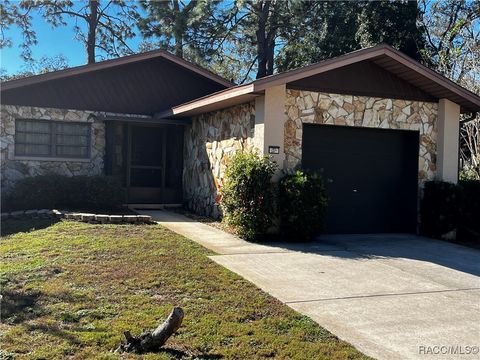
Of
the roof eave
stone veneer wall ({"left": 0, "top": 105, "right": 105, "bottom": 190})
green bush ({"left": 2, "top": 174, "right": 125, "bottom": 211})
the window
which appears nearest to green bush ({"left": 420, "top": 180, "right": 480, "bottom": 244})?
green bush ({"left": 2, "top": 174, "right": 125, "bottom": 211})

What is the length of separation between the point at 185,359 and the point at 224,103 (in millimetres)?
8421

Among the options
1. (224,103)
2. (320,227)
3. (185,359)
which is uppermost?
(224,103)

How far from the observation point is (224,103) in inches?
472

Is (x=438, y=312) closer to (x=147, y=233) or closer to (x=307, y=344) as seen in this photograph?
(x=307, y=344)

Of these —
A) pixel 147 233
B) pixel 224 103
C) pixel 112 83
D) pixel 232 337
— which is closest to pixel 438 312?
pixel 232 337

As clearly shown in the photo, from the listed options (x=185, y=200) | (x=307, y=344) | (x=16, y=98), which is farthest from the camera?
(x=185, y=200)

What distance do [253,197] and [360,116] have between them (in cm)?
332

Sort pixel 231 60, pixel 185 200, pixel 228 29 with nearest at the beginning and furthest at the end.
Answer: pixel 185 200 → pixel 228 29 → pixel 231 60

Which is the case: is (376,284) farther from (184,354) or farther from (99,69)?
(99,69)

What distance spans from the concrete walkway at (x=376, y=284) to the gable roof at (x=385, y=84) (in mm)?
3095

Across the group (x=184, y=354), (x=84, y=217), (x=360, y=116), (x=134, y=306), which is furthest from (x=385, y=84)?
(x=184, y=354)

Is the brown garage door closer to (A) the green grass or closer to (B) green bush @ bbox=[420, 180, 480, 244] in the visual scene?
(B) green bush @ bbox=[420, 180, 480, 244]

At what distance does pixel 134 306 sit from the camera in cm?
561

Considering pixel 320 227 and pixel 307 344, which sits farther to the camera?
pixel 320 227
